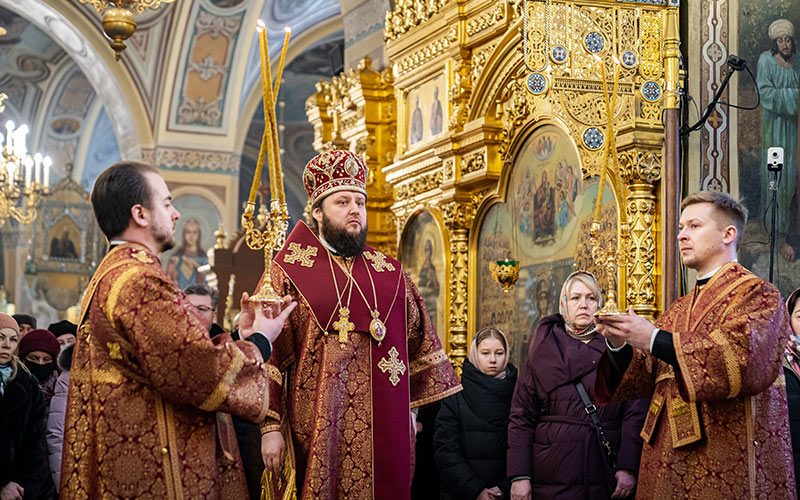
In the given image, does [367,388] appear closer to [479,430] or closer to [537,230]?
[479,430]

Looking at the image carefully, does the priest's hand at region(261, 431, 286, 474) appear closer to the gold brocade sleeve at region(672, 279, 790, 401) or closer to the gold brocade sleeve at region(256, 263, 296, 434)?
the gold brocade sleeve at region(256, 263, 296, 434)

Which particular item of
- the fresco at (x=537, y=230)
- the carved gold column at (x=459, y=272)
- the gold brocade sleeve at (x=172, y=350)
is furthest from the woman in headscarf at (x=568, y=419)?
the carved gold column at (x=459, y=272)

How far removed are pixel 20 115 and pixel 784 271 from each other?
18.6 metres

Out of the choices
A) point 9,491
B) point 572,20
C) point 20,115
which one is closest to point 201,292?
point 9,491

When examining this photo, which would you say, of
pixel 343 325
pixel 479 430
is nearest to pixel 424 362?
pixel 343 325

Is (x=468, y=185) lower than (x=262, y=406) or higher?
higher

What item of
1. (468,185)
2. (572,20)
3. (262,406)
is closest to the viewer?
(262,406)

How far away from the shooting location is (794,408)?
5.20 metres

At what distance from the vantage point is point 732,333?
418 cm

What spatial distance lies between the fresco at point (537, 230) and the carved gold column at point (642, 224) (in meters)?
0.33

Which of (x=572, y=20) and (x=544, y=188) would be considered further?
(x=544, y=188)

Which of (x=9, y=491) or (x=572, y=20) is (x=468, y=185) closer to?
(x=572, y=20)

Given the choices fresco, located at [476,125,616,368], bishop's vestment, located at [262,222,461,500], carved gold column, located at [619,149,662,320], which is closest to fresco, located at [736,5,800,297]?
carved gold column, located at [619,149,662,320]

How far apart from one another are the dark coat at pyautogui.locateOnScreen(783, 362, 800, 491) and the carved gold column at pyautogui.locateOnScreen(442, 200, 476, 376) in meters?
4.07
